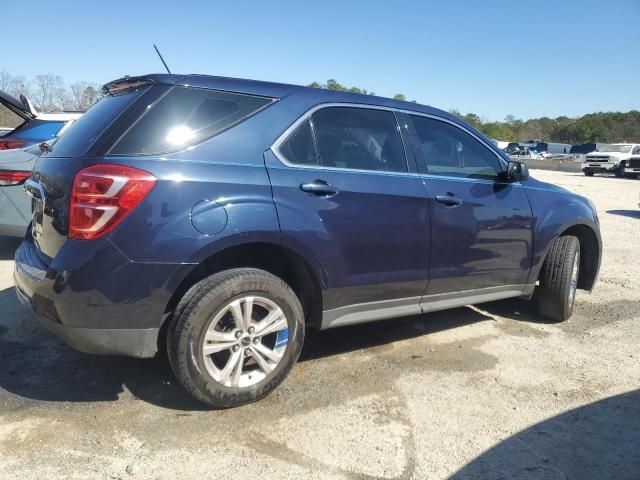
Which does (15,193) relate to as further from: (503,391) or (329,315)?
(503,391)

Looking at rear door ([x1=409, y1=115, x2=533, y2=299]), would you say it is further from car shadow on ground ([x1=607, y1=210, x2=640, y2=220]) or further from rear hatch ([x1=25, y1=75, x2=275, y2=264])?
car shadow on ground ([x1=607, y1=210, x2=640, y2=220])

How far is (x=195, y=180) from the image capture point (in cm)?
263

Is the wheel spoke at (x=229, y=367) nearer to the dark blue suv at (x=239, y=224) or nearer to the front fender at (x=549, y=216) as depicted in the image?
the dark blue suv at (x=239, y=224)

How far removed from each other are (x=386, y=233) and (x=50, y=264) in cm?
195

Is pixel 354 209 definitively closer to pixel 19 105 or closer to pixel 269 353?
pixel 269 353

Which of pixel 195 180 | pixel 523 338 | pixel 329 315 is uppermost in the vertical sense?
pixel 195 180

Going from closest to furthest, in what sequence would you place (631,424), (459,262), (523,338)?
(631,424) < (459,262) < (523,338)

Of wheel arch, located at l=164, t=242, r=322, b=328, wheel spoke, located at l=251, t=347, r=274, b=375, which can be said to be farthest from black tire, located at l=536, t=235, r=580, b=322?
wheel spoke, located at l=251, t=347, r=274, b=375

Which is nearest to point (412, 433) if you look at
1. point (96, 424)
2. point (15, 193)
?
point (96, 424)

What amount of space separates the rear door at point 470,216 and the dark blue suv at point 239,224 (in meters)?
0.02

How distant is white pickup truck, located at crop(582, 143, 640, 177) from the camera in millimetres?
29989

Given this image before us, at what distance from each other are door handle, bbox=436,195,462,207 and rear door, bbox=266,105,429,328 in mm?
161

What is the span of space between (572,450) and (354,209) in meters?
1.75

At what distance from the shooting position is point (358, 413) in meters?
2.91
